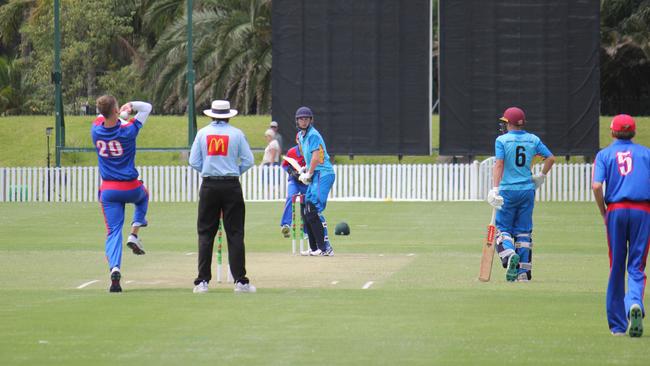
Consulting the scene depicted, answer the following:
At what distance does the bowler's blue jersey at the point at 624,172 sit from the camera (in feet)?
34.0

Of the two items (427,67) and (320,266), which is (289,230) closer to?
(320,266)

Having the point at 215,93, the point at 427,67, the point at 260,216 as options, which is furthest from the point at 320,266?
the point at 215,93

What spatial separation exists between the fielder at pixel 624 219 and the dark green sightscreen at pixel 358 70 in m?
24.8

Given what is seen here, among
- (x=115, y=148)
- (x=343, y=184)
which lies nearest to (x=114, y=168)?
(x=115, y=148)

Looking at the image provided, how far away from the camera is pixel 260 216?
28672 millimetres

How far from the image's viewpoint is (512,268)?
14.9 metres

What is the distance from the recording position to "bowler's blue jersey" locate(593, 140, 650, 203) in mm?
10359

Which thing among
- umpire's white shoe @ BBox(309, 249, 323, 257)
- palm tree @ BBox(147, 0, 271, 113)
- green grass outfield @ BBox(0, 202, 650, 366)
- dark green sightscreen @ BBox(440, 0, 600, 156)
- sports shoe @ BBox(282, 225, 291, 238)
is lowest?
green grass outfield @ BBox(0, 202, 650, 366)

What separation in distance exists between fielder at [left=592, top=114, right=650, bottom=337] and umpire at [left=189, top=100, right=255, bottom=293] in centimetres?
438

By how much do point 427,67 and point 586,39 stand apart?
13.9ft

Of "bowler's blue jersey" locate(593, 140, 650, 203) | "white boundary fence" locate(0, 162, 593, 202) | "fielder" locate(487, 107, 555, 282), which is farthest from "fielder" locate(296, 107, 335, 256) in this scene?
"white boundary fence" locate(0, 162, 593, 202)

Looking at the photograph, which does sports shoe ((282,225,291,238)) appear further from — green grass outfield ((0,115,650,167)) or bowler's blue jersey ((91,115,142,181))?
green grass outfield ((0,115,650,167))

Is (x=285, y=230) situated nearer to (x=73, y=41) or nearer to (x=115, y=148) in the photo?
(x=115, y=148)

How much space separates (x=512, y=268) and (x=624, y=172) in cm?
457
